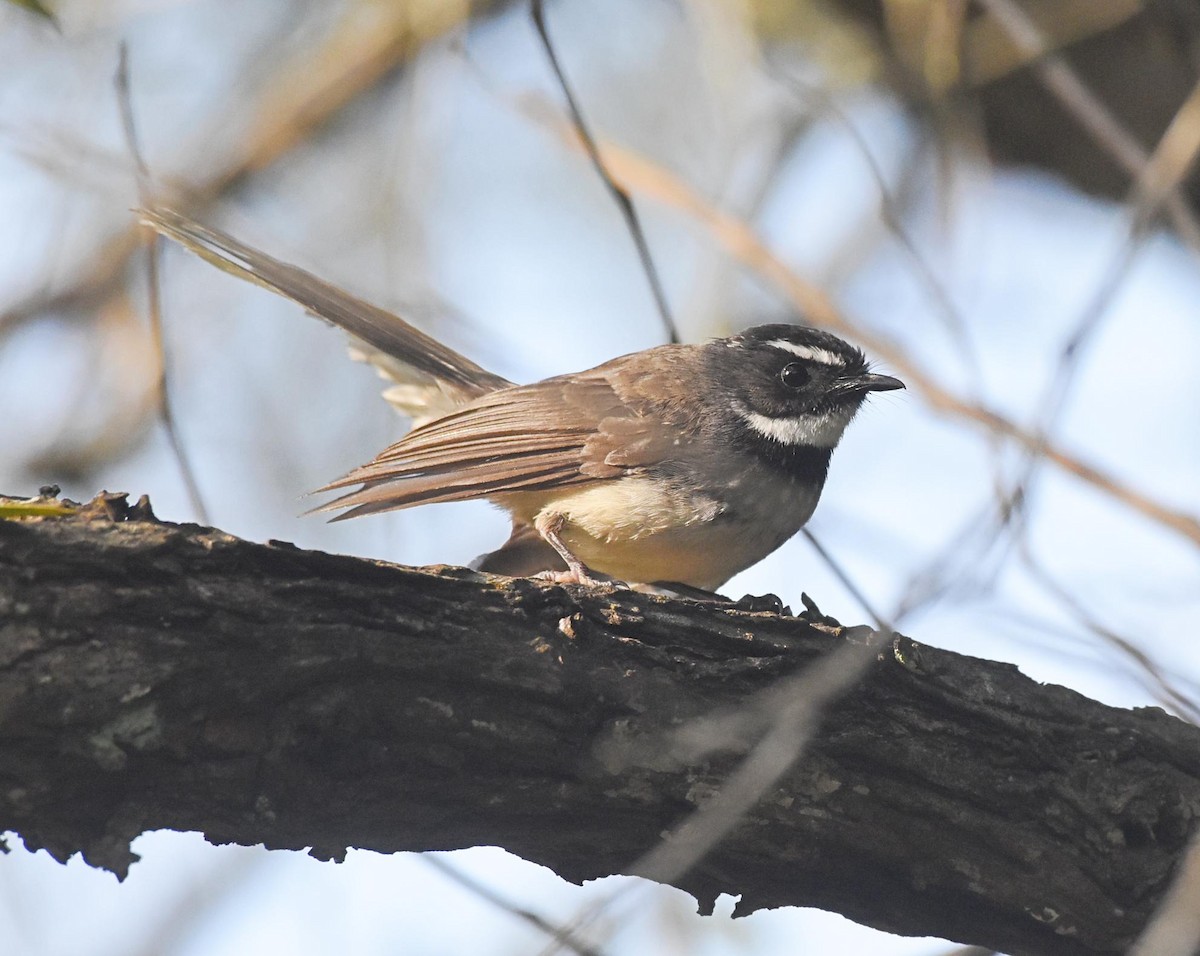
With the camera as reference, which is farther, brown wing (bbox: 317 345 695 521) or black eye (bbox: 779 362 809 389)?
black eye (bbox: 779 362 809 389)

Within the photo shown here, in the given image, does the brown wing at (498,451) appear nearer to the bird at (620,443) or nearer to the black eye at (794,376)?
the bird at (620,443)

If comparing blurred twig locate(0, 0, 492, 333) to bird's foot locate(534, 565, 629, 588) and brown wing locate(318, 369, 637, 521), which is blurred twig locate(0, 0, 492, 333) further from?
bird's foot locate(534, 565, 629, 588)

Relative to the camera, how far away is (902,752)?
407cm

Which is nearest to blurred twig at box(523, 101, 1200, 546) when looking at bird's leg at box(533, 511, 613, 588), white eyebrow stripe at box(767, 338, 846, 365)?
white eyebrow stripe at box(767, 338, 846, 365)

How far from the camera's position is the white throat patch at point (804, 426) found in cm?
618

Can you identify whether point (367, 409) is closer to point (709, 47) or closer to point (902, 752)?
point (709, 47)

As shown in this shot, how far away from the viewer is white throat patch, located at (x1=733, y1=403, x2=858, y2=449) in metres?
6.18

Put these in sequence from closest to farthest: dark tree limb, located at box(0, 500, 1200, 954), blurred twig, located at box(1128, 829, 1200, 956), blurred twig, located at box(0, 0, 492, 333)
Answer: blurred twig, located at box(1128, 829, 1200, 956)
dark tree limb, located at box(0, 500, 1200, 954)
blurred twig, located at box(0, 0, 492, 333)

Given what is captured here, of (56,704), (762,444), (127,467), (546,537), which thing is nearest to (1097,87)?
(762,444)

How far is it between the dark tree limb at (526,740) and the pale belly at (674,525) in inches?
51.5

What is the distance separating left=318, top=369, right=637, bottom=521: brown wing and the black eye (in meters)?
0.82

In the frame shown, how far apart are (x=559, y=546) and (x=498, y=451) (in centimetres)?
52

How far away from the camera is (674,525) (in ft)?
18.1

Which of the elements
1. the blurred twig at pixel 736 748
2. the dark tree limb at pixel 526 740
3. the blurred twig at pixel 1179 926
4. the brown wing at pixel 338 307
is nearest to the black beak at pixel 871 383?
the brown wing at pixel 338 307
